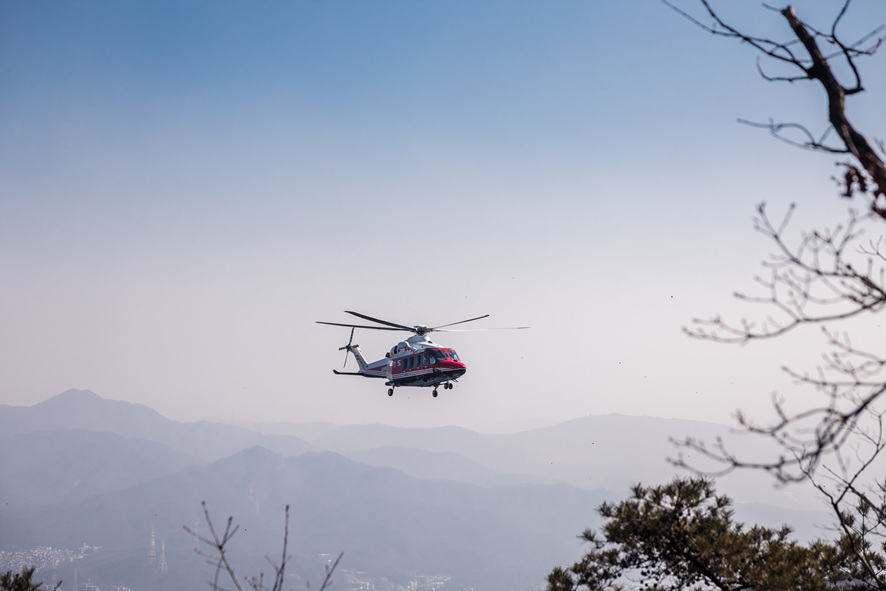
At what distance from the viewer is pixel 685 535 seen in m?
11.7

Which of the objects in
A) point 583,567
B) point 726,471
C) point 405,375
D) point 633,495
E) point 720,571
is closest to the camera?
point 726,471

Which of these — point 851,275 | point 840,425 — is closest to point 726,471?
point 840,425

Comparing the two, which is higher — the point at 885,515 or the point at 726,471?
the point at 726,471

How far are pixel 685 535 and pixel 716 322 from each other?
8.85 metres

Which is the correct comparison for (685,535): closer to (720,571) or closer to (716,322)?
(720,571)

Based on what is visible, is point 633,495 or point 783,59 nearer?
point 783,59

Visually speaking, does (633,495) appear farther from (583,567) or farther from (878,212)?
(878,212)

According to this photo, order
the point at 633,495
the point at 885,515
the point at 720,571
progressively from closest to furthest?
the point at 885,515 → the point at 720,571 → the point at 633,495

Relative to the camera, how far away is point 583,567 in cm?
1273

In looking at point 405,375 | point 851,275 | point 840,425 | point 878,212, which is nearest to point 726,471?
point 840,425

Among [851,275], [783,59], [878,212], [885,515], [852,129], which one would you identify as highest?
[783,59]

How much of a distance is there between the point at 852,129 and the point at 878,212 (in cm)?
69

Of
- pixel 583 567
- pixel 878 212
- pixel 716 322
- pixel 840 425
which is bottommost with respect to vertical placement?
→ pixel 583 567

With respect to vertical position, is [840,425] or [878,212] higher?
[878,212]
